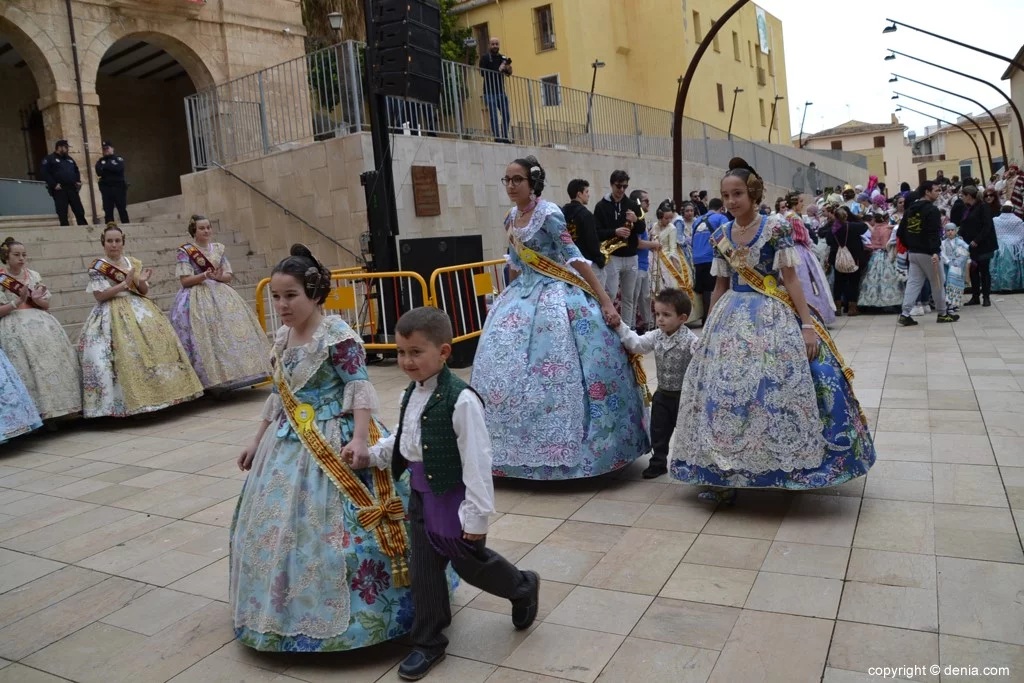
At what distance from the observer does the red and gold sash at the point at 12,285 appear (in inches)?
291

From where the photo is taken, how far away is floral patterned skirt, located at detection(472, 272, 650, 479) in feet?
16.2

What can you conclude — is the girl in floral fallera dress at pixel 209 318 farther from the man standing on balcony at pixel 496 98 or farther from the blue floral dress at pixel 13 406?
the man standing on balcony at pixel 496 98

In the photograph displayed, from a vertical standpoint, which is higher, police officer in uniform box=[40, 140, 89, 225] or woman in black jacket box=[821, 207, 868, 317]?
police officer in uniform box=[40, 140, 89, 225]

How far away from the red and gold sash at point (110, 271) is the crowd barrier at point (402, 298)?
5.44 feet

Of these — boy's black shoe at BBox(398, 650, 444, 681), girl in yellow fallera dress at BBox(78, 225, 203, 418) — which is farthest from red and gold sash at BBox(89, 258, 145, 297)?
boy's black shoe at BBox(398, 650, 444, 681)

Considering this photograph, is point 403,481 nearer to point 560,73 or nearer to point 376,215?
point 376,215

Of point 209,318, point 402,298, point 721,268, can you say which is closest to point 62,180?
point 209,318

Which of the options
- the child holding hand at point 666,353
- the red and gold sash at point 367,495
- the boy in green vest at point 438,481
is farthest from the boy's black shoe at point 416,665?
the child holding hand at point 666,353

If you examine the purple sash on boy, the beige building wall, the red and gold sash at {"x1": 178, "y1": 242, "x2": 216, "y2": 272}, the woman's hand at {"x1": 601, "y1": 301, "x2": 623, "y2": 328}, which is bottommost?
the purple sash on boy

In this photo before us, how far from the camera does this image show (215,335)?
8.38m

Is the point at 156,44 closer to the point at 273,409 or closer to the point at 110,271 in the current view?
the point at 110,271

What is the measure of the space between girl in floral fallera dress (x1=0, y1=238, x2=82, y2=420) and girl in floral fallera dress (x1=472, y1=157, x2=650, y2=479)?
4.57 meters

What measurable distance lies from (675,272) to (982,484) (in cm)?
683

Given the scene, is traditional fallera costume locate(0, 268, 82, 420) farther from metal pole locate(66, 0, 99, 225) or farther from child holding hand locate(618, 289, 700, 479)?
metal pole locate(66, 0, 99, 225)
